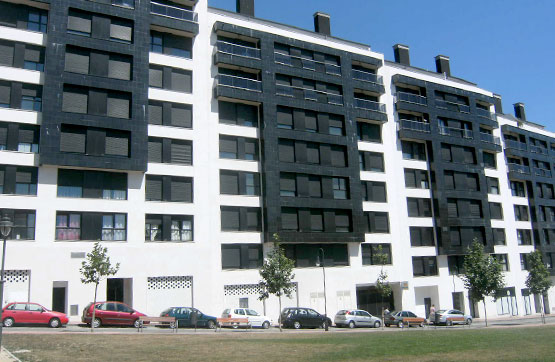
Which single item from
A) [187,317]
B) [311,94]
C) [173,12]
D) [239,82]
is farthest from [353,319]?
[173,12]

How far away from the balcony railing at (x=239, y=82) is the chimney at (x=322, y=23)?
1221cm

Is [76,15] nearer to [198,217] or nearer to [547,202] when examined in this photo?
[198,217]

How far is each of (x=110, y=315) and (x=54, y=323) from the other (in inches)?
127

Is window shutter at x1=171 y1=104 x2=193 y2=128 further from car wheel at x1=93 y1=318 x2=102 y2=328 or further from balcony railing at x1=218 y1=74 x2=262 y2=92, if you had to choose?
car wheel at x1=93 y1=318 x2=102 y2=328

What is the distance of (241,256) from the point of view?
140 feet

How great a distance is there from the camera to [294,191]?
46.2 metres

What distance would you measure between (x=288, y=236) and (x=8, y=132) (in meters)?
A: 22.7

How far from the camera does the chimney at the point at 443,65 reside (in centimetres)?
6469

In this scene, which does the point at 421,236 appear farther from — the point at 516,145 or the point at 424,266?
the point at 516,145

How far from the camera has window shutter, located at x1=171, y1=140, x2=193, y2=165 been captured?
134 ft

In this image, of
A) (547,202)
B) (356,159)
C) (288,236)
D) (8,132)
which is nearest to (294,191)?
(288,236)

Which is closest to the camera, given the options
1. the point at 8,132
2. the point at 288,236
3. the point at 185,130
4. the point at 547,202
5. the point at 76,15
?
the point at 8,132

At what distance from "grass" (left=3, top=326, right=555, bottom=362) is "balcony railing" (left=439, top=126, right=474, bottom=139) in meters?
36.1

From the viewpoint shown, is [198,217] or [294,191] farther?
[294,191]
